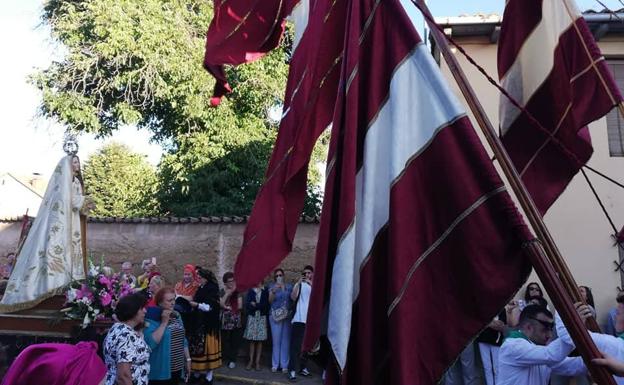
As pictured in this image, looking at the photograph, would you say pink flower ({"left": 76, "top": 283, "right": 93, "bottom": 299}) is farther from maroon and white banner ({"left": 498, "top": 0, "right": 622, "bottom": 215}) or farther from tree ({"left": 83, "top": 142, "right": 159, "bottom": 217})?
tree ({"left": 83, "top": 142, "right": 159, "bottom": 217})

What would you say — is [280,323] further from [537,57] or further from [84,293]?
[537,57]

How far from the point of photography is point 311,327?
2.11 meters

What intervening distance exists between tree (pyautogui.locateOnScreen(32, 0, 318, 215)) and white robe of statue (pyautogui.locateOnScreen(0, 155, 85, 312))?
752cm

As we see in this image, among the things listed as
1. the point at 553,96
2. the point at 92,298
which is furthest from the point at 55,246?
the point at 553,96

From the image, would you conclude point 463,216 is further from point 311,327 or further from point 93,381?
point 93,381

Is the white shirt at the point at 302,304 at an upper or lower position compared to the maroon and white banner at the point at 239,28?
lower

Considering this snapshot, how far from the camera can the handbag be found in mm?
9539

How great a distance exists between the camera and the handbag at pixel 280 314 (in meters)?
9.54

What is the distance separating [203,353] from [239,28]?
6.32 meters

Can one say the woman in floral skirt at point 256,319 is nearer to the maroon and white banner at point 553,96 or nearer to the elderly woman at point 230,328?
the elderly woman at point 230,328

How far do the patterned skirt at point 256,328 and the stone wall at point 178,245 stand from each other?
4.31ft

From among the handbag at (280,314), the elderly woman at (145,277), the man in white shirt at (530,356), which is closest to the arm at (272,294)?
the handbag at (280,314)

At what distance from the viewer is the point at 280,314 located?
9562mm

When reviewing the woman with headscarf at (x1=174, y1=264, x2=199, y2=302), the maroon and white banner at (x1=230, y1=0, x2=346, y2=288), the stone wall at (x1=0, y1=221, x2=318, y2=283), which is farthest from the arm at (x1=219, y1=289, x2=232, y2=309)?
the maroon and white banner at (x1=230, y1=0, x2=346, y2=288)
